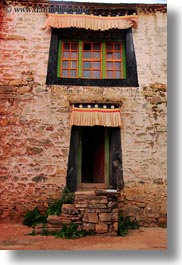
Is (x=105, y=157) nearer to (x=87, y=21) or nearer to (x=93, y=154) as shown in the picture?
(x=93, y=154)

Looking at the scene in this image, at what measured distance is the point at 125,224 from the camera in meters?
4.21

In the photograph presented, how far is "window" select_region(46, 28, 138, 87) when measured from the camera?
4.80 metres

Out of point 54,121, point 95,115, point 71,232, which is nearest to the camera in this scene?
point 71,232

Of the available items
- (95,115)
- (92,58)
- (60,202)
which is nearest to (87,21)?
(92,58)

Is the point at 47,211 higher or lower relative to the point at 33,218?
higher

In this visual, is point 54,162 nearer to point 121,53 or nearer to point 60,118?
point 60,118

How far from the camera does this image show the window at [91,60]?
16.0ft

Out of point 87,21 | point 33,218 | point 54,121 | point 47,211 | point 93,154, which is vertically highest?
point 87,21

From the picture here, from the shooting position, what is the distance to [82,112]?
455 cm

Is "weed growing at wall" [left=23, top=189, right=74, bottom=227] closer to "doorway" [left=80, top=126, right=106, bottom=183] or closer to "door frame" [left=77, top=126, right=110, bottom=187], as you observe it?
"door frame" [left=77, top=126, right=110, bottom=187]

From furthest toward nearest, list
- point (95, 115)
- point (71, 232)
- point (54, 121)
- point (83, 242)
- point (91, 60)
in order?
point (91, 60), point (54, 121), point (95, 115), point (71, 232), point (83, 242)

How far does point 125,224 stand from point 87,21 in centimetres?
349

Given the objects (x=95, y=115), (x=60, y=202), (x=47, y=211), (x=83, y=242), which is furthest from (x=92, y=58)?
(x=83, y=242)

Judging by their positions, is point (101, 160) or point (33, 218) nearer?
point (33, 218)
